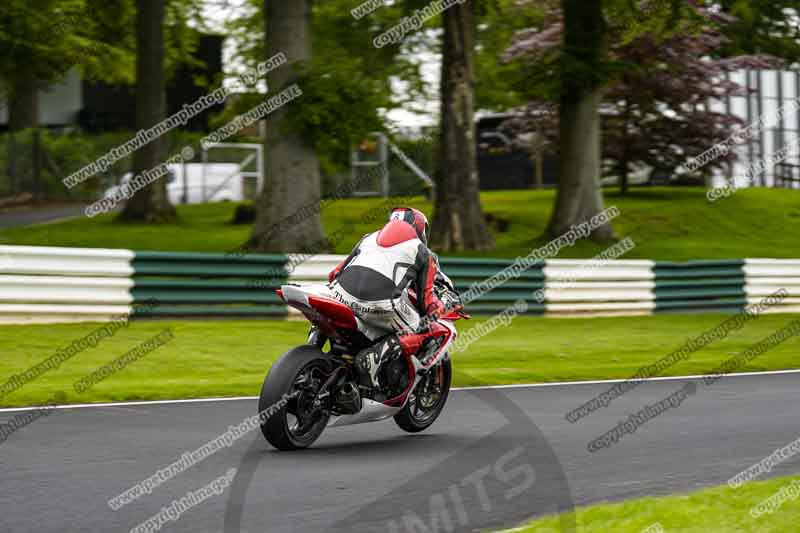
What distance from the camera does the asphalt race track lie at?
22.2 feet

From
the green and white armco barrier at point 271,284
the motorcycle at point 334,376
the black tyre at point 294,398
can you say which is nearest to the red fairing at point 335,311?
the motorcycle at point 334,376

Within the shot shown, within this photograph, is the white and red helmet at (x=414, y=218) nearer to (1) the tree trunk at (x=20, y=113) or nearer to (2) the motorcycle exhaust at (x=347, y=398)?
(2) the motorcycle exhaust at (x=347, y=398)

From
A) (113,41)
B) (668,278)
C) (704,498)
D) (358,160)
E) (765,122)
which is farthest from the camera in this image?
(765,122)

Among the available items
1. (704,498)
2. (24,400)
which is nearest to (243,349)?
(24,400)

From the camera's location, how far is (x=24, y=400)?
11023 mm

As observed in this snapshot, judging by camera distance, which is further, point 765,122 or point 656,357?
point 765,122

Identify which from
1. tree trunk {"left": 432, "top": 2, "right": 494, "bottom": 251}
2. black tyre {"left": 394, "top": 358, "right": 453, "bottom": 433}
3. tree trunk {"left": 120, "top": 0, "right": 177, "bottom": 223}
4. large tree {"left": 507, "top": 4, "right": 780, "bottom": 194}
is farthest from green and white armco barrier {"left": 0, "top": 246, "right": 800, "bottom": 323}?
tree trunk {"left": 120, "top": 0, "right": 177, "bottom": 223}

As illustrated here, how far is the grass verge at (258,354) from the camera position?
483 inches

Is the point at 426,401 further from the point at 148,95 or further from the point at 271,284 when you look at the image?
the point at 148,95

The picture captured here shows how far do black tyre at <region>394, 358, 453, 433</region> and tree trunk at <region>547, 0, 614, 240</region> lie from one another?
1700cm

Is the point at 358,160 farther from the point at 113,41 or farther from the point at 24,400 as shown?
the point at 24,400

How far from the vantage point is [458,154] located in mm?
25859

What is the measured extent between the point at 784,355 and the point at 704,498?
10566mm

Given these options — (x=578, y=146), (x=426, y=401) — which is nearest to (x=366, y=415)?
(x=426, y=401)
